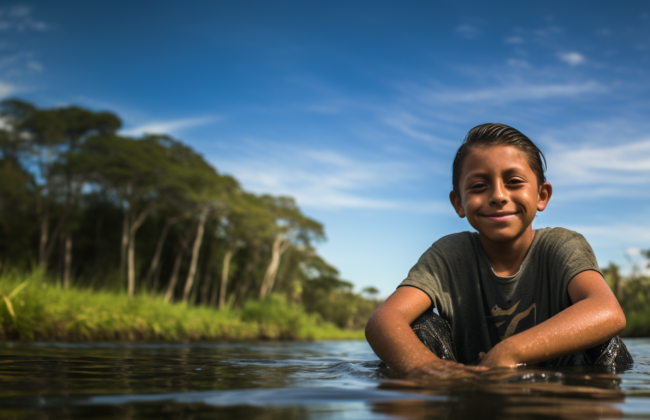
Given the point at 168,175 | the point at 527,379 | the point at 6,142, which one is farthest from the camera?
the point at 6,142

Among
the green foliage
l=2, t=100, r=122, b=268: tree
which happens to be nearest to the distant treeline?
l=2, t=100, r=122, b=268: tree

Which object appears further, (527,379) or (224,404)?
(527,379)

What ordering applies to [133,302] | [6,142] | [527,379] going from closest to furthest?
[527,379] < [133,302] < [6,142]

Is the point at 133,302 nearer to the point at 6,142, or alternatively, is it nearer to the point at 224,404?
the point at 224,404

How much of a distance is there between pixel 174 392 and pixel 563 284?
5.19ft

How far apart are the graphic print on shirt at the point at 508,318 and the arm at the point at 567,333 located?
33 cm

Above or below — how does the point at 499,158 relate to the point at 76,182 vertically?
below

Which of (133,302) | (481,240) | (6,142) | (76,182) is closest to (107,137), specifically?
(76,182)

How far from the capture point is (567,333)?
1.72m

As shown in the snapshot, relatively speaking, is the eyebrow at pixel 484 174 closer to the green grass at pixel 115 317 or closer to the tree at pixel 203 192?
the green grass at pixel 115 317

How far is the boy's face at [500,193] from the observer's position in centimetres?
211

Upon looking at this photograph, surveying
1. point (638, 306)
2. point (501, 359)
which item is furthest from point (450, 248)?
point (638, 306)

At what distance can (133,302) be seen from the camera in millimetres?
10094

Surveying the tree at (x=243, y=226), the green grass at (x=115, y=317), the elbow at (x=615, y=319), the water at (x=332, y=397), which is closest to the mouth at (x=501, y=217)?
the elbow at (x=615, y=319)
